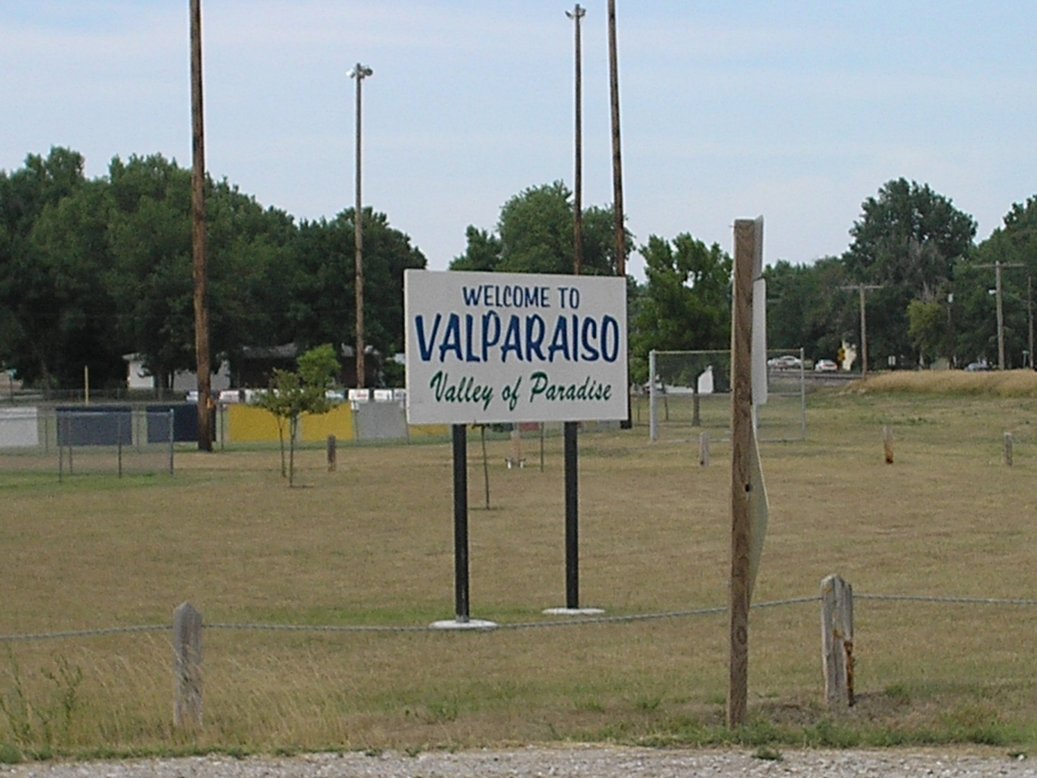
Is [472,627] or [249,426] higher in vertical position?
[249,426]

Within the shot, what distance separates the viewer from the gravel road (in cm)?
922

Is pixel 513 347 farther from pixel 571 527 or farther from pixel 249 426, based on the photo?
pixel 249 426

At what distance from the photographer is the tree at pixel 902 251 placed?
452 ft

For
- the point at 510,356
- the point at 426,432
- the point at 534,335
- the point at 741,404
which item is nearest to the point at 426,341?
the point at 510,356

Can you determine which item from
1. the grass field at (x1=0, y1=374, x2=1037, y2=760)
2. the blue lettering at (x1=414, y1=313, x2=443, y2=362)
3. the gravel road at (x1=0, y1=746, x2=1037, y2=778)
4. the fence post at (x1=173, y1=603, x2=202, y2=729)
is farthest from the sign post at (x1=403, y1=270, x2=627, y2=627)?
the gravel road at (x1=0, y1=746, x2=1037, y2=778)

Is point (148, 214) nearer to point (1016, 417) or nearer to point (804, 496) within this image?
point (1016, 417)

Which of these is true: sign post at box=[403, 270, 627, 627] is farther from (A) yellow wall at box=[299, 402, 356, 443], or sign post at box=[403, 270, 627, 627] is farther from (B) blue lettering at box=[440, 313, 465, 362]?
(A) yellow wall at box=[299, 402, 356, 443]

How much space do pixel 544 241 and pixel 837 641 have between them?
4179 inches

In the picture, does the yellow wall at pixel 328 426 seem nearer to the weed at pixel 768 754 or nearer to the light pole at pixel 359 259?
the light pole at pixel 359 259

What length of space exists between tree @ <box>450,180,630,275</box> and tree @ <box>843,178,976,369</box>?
27326mm

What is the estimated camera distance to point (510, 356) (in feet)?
57.7

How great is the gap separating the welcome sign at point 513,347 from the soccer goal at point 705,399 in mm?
36182

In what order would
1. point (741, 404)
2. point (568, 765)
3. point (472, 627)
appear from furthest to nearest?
point (472, 627) → point (741, 404) → point (568, 765)

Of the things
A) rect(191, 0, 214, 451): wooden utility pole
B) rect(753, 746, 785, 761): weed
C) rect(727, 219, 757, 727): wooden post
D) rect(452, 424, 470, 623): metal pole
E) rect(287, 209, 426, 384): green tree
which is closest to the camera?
rect(753, 746, 785, 761): weed
